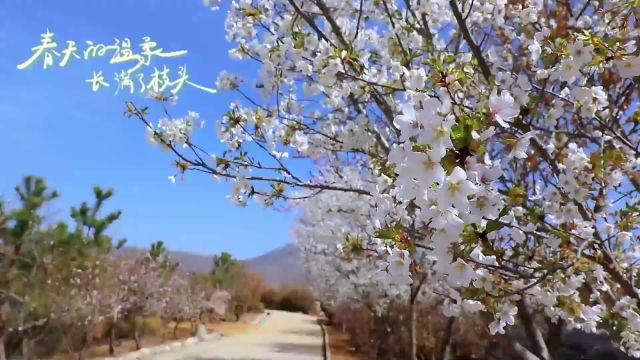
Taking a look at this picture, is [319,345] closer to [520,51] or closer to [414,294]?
[414,294]

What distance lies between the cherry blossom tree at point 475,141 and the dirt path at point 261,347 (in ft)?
33.9

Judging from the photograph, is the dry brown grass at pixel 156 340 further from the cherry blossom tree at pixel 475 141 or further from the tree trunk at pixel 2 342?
the cherry blossom tree at pixel 475 141

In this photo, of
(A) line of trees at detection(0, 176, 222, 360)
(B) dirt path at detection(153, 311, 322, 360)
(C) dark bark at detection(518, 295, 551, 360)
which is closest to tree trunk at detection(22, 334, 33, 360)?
(A) line of trees at detection(0, 176, 222, 360)

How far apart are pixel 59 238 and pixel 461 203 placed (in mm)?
14444

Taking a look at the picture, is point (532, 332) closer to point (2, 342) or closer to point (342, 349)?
point (2, 342)

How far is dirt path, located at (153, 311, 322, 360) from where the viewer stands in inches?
540

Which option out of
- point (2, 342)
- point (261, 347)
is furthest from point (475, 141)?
point (261, 347)

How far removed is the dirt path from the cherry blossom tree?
33.9ft

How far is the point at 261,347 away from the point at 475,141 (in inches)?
623

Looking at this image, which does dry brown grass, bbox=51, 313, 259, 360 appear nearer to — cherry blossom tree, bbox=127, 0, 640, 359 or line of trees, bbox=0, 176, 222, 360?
line of trees, bbox=0, 176, 222, 360

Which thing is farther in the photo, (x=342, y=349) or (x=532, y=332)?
(x=342, y=349)

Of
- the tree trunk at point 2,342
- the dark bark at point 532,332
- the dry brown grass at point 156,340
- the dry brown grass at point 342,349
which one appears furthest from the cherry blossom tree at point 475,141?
the dry brown grass at point 342,349

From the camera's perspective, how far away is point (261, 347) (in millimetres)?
16250

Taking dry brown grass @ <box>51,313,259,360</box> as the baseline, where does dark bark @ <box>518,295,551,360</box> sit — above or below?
below
